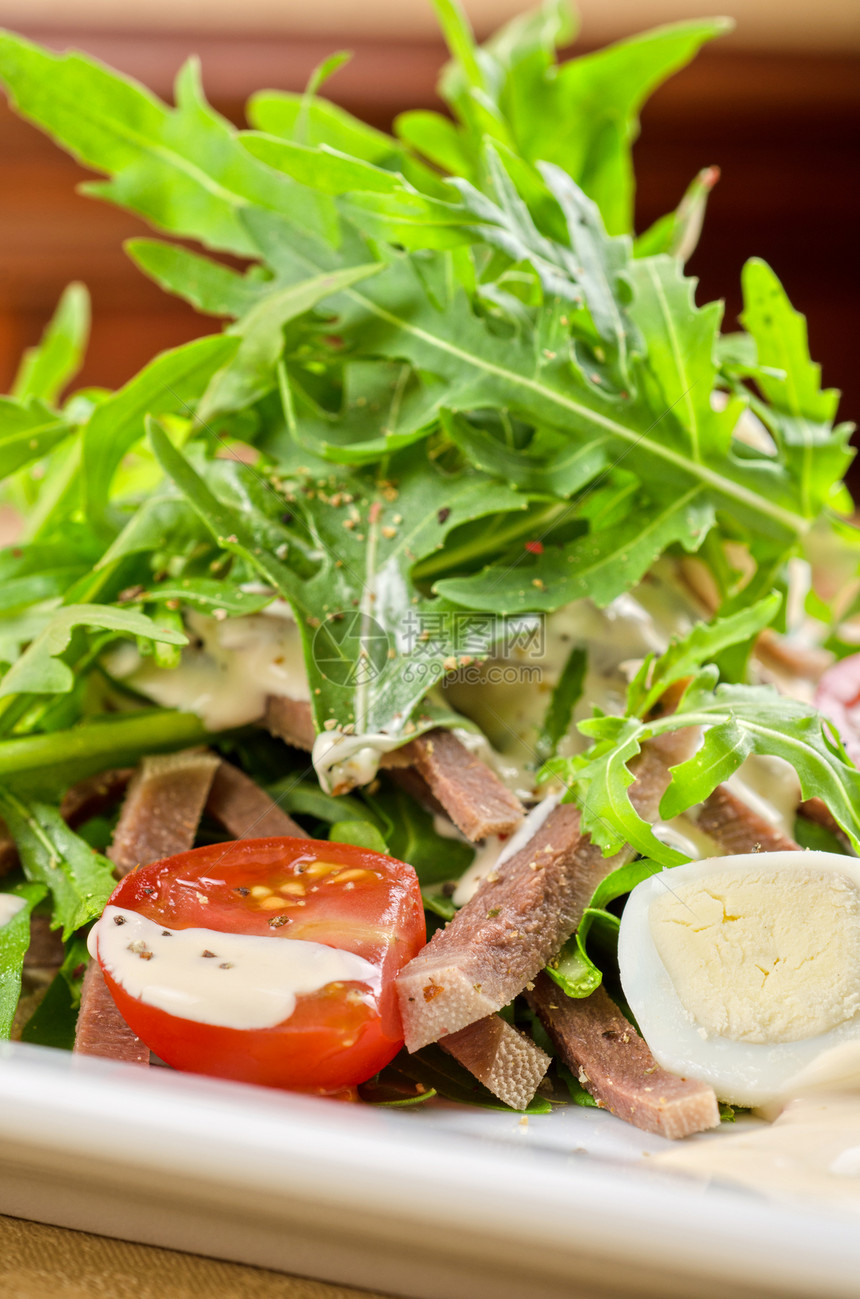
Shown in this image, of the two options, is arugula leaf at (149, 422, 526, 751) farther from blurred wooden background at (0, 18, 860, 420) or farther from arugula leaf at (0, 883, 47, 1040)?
blurred wooden background at (0, 18, 860, 420)

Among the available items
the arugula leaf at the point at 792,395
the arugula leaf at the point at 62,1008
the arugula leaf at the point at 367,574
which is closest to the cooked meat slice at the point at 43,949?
the arugula leaf at the point at 62,1008

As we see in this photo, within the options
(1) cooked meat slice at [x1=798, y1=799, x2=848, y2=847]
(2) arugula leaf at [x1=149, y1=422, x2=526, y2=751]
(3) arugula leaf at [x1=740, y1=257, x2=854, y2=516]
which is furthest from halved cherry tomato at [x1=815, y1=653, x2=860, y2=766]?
(2) arugula leaf at [x1=149, y1=422, x2=526, y2=751]

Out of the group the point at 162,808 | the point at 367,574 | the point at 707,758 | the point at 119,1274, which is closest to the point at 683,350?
the point at 367,574

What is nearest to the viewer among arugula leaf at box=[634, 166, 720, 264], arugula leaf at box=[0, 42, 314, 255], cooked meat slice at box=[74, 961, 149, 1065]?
cooked meat slice at box=[74, 961, 149, 1065]

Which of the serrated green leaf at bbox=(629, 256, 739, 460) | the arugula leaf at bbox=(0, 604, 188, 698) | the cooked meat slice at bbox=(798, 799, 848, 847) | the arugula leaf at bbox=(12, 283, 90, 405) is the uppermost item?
the serrated green leaf at bbox=(629, 256, 739, 460)

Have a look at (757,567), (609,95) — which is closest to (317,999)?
(757,567)

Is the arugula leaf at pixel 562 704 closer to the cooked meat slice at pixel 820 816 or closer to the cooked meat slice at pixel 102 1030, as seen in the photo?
the cooked meat slice at pixel 820 816

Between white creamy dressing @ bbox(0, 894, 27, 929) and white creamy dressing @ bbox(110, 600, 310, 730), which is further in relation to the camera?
white creamy dressing @ bbox(110, 600, 310, 730)
